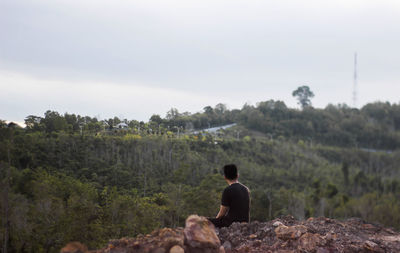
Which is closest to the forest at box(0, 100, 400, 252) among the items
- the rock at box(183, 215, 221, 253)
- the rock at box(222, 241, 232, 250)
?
the rock at box(222, 241, 232, 250)

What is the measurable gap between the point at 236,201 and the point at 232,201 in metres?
0.06

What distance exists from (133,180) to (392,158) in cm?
7954

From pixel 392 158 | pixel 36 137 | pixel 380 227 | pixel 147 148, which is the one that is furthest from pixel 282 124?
pixel 380 227

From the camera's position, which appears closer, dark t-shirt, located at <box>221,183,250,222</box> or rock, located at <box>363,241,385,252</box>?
dark t-shirt, located at <box>221,183,250,222</box>

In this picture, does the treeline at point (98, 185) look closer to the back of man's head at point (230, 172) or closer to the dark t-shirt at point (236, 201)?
the dark t-shirt at point (236, 201)

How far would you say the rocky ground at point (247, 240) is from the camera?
4629 millimetres

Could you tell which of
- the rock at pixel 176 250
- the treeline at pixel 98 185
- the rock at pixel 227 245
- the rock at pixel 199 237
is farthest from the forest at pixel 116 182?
the rock at pixel 176 250

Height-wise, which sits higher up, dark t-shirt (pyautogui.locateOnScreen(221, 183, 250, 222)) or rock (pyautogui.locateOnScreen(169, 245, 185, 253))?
dark t-shirt (pyautogui.locateOnScreen(221, 183, 250, 222))

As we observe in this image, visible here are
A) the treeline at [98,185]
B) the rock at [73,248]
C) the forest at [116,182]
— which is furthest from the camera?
the forest at [116,182]

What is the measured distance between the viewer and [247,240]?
19.3 feet

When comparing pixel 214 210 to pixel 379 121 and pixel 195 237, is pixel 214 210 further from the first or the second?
pixel 379 121

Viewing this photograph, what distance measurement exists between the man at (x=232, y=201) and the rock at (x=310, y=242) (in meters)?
0.91

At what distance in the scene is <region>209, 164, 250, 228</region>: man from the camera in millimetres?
5441

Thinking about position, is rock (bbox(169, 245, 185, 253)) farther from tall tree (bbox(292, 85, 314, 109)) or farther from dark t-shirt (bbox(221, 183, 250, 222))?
tall tree (bbox(292, 85, 314, 109))
